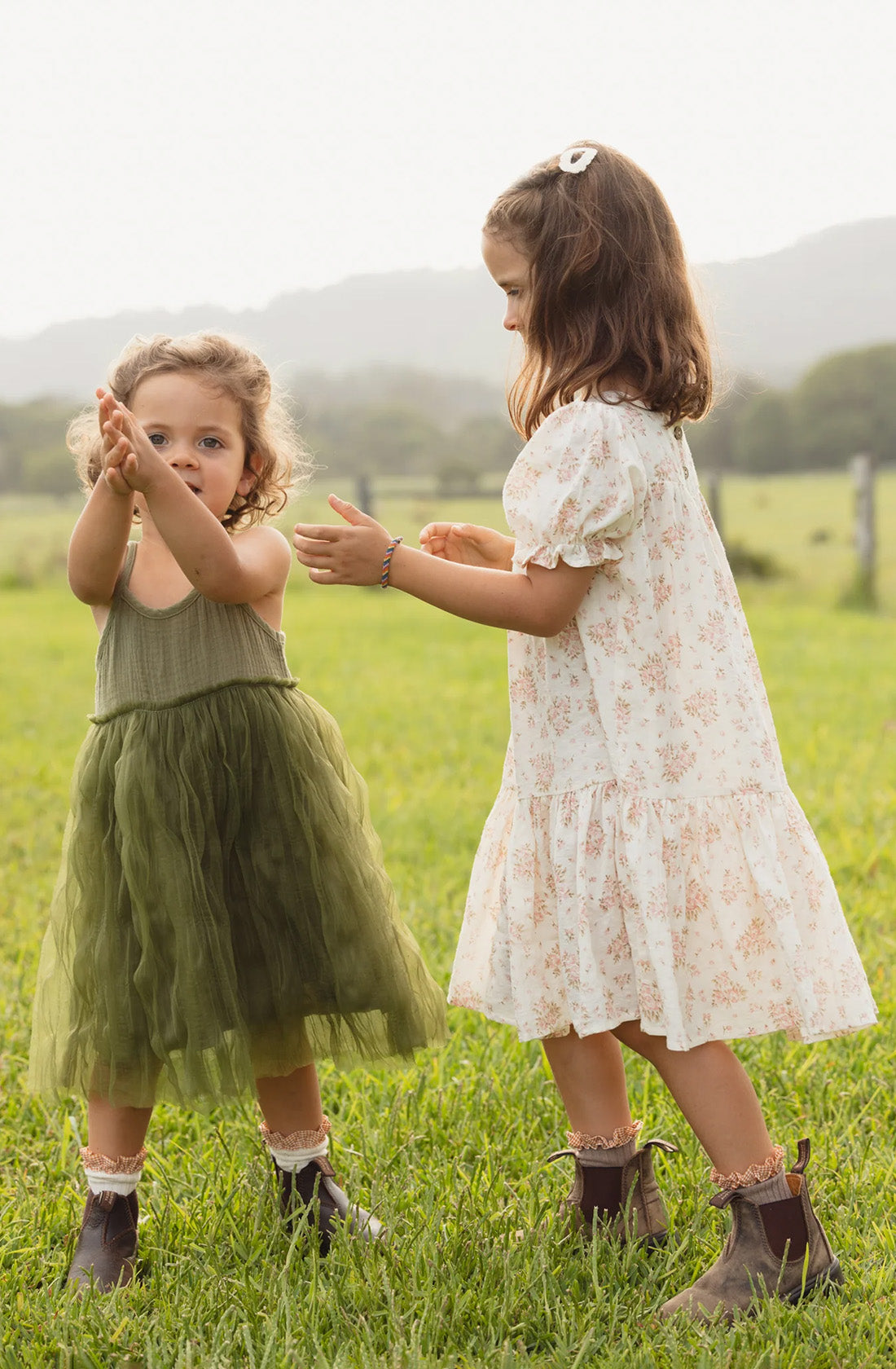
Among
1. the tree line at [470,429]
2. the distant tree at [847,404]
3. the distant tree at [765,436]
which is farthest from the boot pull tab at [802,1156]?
the distant tree at [847,404]

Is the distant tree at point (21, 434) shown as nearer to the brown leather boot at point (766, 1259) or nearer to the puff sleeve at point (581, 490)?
the puff sleeve at point (581, 490)

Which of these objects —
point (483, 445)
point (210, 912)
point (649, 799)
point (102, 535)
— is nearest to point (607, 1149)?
point (649, 799)

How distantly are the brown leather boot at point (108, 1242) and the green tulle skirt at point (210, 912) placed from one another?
0.55 feet

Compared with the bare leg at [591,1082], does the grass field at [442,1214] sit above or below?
below

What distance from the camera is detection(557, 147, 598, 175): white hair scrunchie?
1854mm

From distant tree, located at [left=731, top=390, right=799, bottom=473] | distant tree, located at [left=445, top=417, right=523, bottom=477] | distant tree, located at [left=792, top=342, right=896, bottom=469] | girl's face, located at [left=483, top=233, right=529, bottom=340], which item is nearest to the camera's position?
girl's face, located at [left=483, top=233, right=529, bottom=340]

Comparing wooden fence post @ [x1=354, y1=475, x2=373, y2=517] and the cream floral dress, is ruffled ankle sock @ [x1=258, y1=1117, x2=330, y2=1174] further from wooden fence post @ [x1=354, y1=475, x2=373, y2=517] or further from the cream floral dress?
wooden fence post @ [x1=354, y1=475, x2=373, y2=517]

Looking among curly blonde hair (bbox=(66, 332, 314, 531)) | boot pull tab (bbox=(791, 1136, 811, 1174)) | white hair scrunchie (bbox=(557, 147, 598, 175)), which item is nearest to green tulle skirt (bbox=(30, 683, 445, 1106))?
curly blonde hair (bbox=(66, 332, 314, 531))

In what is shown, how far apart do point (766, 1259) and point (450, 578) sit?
1008 mm

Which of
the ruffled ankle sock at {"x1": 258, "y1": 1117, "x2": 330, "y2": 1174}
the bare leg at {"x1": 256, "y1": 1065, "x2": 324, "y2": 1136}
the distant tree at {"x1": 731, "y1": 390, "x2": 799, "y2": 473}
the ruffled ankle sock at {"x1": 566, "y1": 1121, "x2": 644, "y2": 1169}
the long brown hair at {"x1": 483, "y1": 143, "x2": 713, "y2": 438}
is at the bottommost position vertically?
the ruffled ankle sock at {"x1": 566, "y1": 1121, "x2": 644, "y2": 1169}

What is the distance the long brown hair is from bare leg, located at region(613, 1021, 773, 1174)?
0.89 metres

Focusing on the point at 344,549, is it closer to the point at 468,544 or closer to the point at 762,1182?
the point at 468,544

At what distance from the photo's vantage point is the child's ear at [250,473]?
6.70 ft

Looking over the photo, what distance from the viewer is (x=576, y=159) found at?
73.8 inches
